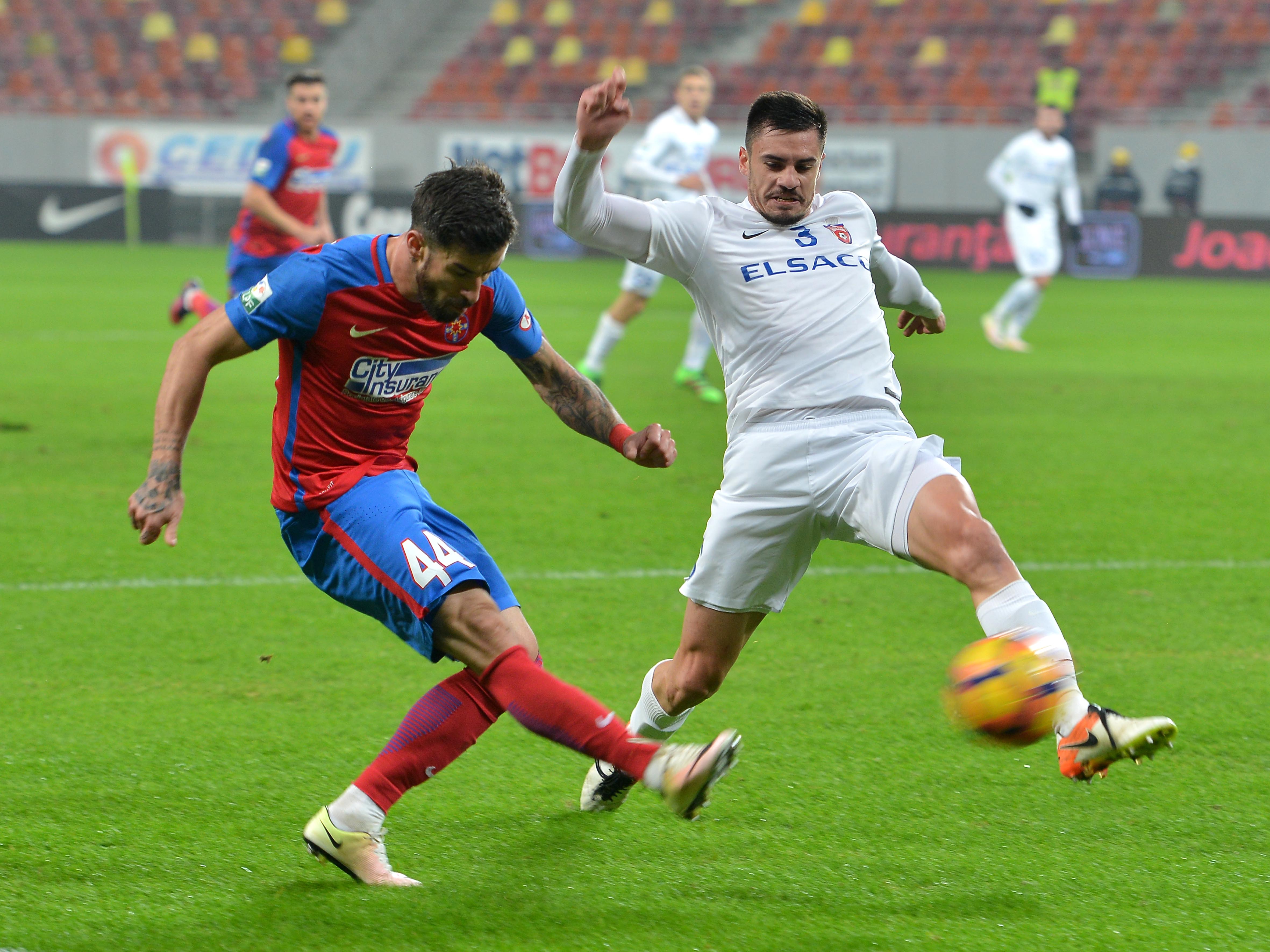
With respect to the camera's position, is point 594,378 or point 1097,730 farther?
point 594,378

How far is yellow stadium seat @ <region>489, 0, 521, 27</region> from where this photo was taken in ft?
112

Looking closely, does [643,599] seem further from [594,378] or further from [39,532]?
[594,378]

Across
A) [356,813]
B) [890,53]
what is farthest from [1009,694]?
[890,53]

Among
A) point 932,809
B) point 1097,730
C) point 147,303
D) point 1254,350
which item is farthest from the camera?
point 147,303

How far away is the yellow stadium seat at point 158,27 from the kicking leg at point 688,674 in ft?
109

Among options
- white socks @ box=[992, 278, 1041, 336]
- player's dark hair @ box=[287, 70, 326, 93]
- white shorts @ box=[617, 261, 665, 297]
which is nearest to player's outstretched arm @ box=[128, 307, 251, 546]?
player's dark hair @ box=[287, 70, 326, 93]

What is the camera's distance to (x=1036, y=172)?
15.4 meters

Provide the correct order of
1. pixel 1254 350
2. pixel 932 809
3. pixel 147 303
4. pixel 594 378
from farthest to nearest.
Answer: pixel 147 303
pixel 1254 350
pixel 594 378
pixel 932 809

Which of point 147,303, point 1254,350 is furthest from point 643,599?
point 147,303

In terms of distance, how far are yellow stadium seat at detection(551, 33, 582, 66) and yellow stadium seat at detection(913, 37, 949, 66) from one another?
750cm

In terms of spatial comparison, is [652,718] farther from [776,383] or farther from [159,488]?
[159,488]

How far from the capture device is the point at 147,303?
56.3ft

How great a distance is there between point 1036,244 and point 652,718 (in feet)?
39.5

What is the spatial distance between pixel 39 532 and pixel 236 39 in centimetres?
2915
